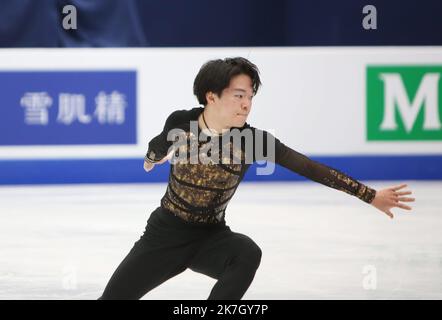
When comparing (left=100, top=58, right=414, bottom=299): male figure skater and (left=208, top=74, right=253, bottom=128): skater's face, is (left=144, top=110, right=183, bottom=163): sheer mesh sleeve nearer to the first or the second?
(left=100, top=58, right=414, bottom=299): male figure skater

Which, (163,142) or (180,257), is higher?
(163,142)

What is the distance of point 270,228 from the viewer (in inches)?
214

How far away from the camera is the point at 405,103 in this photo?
7852mm

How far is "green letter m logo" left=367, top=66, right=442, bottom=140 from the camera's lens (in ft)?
25.6

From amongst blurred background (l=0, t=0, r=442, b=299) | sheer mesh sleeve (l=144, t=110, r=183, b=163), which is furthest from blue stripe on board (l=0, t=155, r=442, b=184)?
sheer mesh sleeve (l=144, t=110, r=183, b=163)

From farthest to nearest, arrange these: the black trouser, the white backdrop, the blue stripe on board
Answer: the white backdrop, the blue stripe on board, the black trouser

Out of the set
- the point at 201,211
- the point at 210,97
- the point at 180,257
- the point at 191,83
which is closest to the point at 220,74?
the point at 210,97

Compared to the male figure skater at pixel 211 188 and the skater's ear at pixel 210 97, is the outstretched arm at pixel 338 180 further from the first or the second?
the skater's ear at pixel 210 97

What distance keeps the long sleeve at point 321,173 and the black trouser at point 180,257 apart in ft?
0.86

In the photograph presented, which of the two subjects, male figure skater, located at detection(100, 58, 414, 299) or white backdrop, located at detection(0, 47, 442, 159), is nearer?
male figure skater, located at detection(100, 58, 414, 299)

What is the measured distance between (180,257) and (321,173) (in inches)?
18.9

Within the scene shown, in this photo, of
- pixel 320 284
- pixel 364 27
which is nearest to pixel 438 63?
pixel 364 27

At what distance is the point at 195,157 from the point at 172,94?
500cm

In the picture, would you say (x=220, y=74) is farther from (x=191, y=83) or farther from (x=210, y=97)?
(x=191, y=83)
